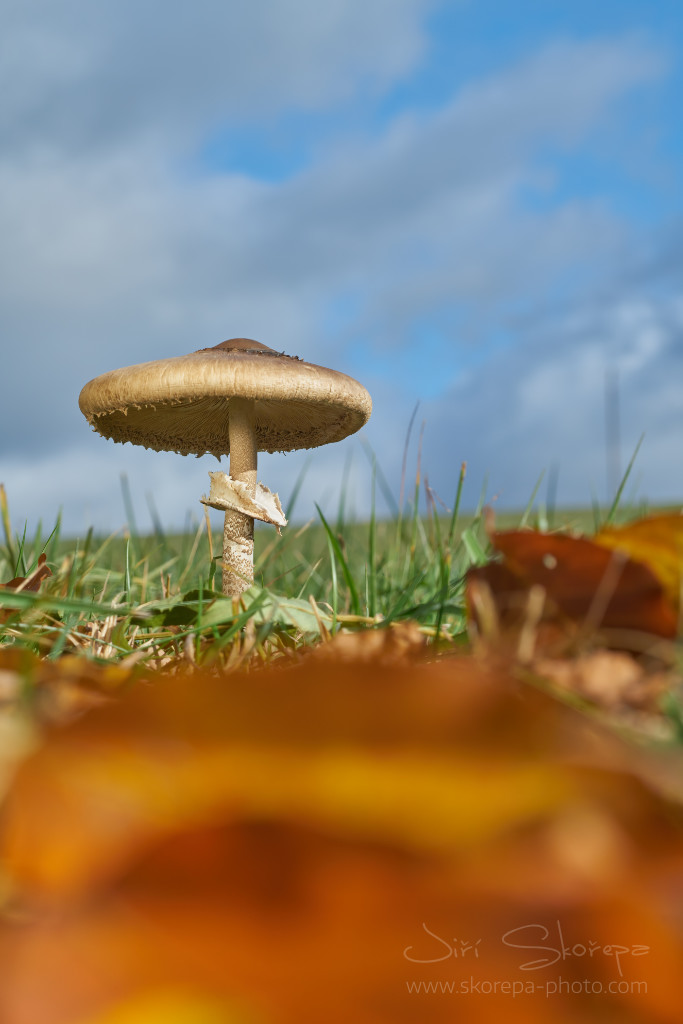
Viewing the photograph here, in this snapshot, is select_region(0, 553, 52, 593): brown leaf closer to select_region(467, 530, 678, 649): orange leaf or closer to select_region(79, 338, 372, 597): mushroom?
select_region(79, 338, 372, 597): mushroom

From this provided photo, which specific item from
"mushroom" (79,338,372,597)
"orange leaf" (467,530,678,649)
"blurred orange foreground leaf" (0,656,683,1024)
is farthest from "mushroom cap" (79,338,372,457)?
"blurred orange foreground leaf" (0,656,683,1024)

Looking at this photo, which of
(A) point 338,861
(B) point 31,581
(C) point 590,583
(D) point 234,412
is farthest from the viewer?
(D) point 234,412

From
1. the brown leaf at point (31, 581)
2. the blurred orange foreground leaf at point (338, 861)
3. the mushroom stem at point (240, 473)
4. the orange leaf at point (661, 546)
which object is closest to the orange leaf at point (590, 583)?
the orange leaf at point (661, 546)

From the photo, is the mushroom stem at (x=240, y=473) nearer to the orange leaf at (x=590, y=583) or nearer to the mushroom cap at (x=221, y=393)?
the mushroom cap at (x=221, y=393)

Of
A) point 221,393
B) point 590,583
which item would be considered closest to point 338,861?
point 590,583

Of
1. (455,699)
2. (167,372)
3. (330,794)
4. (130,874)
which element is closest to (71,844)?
(130,874)

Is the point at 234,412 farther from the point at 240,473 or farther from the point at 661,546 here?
the point at 661,546

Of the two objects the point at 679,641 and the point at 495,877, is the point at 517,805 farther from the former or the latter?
the point at 679,641
